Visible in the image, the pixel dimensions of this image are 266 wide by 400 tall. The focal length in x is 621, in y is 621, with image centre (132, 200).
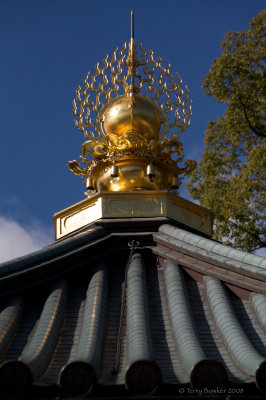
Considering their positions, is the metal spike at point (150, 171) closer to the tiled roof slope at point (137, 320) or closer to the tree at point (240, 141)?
the tiled roof slope at point (137, 320)

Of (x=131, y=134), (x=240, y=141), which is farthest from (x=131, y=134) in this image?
(x=240, y=141)

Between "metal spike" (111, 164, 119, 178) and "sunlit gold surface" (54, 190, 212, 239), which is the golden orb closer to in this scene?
"metal spike" (111, 164, 119, 178)

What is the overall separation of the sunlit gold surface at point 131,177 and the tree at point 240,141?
5.17 meters

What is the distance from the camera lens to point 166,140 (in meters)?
8.84

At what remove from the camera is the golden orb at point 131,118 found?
896cm

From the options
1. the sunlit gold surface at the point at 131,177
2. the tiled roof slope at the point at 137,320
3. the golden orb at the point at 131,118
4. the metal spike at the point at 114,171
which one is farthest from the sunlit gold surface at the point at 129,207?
the golden orb at the point at 131,118

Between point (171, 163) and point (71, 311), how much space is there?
337 cm

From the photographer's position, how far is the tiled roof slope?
437cm

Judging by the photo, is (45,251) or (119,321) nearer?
(119,321)

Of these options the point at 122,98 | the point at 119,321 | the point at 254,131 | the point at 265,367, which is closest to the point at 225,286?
the point at 119,321

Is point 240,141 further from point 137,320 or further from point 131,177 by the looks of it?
point 137,320

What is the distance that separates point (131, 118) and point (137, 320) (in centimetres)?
410

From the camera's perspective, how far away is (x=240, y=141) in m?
14.9

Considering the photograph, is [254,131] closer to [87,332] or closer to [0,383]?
[87,332]
